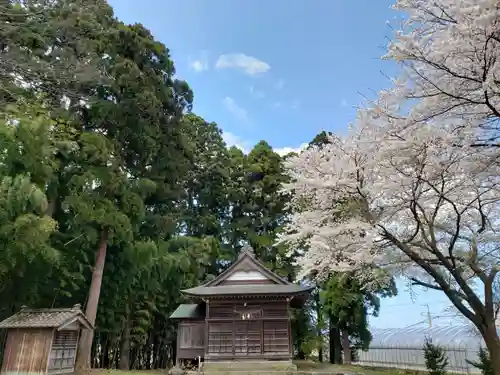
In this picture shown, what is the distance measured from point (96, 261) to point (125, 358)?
250 inches

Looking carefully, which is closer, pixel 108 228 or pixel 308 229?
pixel 308 229

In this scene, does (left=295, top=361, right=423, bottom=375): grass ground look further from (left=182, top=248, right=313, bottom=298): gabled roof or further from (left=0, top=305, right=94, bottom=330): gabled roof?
(left=0, top=305, right=94, bottom=330): gabled roof

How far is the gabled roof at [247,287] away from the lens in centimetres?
1518

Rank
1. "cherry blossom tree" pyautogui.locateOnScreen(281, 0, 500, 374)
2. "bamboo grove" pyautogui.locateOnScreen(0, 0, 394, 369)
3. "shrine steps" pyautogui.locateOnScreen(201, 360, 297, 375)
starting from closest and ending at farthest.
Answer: "cherry blossom tree" pyautogui.locateOnScreen(281, 0, 500, 374)
"bamboo grove" pyautogui.locateOnScreen(0, 0, 394, 369)
"shrine steps" pyautogui.locateOnScreen(201, 360, 297, 375)

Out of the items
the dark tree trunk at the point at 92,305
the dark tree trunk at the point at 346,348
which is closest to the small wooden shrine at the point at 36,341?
the dark tree trunk at the point at 92,305

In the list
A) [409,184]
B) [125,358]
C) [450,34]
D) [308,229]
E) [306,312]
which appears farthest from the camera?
[306,312]

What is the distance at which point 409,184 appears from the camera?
5855mm

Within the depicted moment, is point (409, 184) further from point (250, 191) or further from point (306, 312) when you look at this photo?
point (250, 191)

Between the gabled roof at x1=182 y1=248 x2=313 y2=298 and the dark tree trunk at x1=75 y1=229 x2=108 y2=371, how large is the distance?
369cm

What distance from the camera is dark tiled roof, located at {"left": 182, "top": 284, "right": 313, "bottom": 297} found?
49.4 ft

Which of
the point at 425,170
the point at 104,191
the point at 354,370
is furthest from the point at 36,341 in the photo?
the point at 354,370

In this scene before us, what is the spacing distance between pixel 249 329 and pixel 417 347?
24.3 feet

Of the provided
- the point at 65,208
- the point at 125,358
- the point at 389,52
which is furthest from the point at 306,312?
the point at 389,52

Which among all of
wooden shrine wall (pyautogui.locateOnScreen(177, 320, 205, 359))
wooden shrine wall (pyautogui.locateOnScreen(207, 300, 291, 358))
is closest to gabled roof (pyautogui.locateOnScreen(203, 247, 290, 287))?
wooden shrine wall (pyautogui.locateOnScreen(207, 300, 291, 358))
